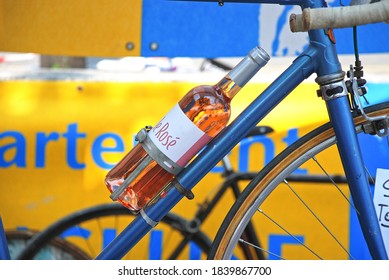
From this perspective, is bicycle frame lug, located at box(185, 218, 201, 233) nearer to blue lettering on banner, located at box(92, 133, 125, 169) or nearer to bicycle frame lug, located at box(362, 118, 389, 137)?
blue lettering on banner, located at box(92, 133, 125, 169)

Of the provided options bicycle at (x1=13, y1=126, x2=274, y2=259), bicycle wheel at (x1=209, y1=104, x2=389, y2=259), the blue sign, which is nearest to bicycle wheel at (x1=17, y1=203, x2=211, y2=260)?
bicycle at (x1=13, y1=126, x2=274, y2=259)

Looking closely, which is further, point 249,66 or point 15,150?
point 15,150

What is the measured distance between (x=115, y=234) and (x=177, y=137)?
127cm

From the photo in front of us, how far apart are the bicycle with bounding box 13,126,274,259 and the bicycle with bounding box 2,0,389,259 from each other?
81cm

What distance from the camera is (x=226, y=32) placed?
311cm

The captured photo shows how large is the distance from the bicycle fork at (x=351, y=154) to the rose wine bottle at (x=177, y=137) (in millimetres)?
196

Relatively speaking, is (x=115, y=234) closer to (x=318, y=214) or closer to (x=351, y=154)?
(x=318, y=214)

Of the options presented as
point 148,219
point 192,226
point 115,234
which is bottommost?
point 148,219

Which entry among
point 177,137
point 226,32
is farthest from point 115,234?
point 177,137

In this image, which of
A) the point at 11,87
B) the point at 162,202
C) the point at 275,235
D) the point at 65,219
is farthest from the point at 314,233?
the point at 11,87

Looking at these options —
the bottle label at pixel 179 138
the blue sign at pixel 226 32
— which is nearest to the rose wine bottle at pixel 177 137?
the bottle label at pixel 179 138

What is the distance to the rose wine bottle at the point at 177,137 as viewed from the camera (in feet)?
6.35

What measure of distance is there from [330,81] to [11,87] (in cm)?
178

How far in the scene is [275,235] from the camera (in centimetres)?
305
